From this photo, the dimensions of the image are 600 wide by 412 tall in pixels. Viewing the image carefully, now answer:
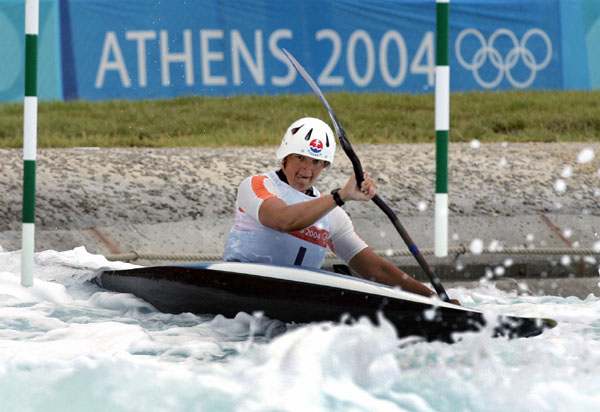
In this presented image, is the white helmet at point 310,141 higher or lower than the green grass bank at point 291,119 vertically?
lower

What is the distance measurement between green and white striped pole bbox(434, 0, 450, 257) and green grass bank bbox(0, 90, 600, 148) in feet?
12.3

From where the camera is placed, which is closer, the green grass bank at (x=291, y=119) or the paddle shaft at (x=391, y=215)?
the paddle shaft at (x=391, y=215)

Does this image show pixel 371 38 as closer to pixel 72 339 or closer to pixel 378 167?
pixel 378 167

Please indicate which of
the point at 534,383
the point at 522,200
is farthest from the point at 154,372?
the point at 522,200

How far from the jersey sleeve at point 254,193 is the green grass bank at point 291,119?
4.36 metres

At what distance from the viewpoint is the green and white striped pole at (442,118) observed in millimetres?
4609

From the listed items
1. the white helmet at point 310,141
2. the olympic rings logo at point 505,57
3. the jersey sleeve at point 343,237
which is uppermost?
the olympic rings logo at point 505,57

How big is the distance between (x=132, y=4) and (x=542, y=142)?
4.46m

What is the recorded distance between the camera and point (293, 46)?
9.55m

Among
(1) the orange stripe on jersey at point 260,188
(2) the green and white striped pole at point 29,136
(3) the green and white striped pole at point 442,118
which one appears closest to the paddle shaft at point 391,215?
(1) the orange stripe on jersey at point 260,188

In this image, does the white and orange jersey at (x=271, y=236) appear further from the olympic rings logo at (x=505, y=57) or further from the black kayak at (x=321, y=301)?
the olympic rings logo at (x=505, y=57)

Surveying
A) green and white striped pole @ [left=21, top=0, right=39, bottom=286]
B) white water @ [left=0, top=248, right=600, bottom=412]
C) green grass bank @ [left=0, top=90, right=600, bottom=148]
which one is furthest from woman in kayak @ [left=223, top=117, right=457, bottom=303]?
green grass bank @ [left=0, top=90, right=600, bottom=148]

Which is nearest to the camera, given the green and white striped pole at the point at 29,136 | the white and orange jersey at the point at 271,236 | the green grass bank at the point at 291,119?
the white and orange jersey at the point at 271,236

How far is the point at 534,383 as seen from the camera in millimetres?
3090
